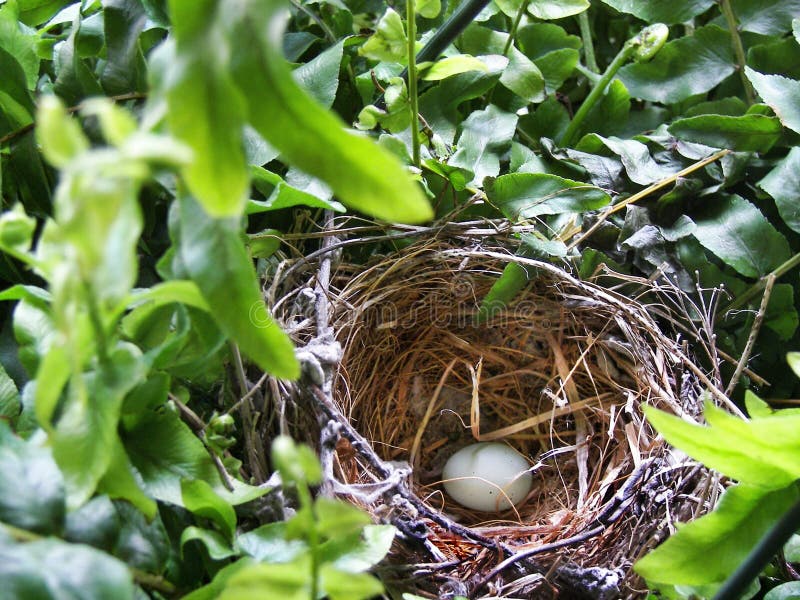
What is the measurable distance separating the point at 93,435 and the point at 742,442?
0.42 m

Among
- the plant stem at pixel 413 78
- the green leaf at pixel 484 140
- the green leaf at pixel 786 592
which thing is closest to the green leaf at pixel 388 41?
the plant stem at pixel 413 78

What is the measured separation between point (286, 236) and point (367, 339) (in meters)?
0.22

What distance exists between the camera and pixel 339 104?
92 centimetres

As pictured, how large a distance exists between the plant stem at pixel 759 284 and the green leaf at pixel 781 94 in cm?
15

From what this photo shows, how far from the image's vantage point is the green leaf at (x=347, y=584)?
403 mm

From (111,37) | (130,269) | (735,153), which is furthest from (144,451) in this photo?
(735,153)

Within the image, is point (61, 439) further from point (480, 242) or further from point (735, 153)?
point (735, 153)

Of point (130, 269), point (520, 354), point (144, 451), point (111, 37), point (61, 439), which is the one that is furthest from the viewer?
point (520, 354)

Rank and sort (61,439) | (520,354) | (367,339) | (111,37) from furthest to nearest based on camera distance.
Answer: (520,354) < (367,339) < (111,37) < (61,439)

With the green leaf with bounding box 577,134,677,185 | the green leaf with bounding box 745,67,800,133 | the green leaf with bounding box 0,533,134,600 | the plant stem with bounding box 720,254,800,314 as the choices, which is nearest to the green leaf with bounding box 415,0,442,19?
the green leaf with bounding box 577,134,677,185

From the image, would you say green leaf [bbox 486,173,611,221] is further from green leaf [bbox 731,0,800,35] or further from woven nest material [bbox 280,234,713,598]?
green leaf [bbox 731,0,800,35]

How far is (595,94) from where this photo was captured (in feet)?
3.09

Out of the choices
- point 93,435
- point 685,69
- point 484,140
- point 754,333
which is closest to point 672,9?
point 685,69

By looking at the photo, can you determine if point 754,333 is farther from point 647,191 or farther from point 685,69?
point 685,69
